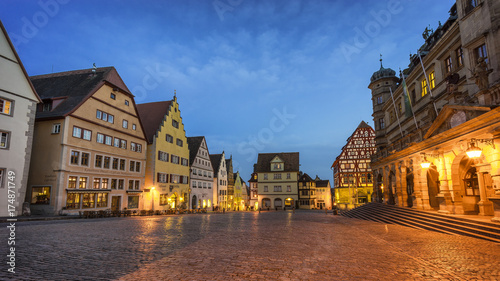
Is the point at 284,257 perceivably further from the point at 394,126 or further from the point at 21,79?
the point at 394,126

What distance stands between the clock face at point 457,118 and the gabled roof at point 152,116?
33366 mm


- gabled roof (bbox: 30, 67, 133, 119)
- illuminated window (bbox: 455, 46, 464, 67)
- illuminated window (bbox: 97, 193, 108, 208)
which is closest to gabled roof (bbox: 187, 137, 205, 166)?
gabled roof (bbox: 30, 67, 133, 119)

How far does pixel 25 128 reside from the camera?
2320cm

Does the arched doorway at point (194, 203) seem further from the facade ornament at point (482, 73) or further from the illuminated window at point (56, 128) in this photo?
the facade ornament at point (482, 73)

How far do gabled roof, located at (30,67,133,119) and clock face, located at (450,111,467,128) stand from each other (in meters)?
29.9

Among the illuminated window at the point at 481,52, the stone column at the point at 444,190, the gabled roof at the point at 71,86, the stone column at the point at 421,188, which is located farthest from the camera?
the gabled roof at the point at 71,86

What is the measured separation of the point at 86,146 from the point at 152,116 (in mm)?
14958

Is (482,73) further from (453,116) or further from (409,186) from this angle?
(409,186)

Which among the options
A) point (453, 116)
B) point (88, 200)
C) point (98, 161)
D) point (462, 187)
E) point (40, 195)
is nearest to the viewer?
point (453, 116)

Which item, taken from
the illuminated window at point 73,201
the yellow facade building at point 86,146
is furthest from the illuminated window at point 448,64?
the illuminated window at point 73,201

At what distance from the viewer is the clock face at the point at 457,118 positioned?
15.4 meters

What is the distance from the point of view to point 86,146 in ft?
93.9

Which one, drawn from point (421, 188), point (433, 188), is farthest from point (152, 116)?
point (433, 188)

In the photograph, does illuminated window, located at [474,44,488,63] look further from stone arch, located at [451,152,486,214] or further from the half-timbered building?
the half-timbered building
